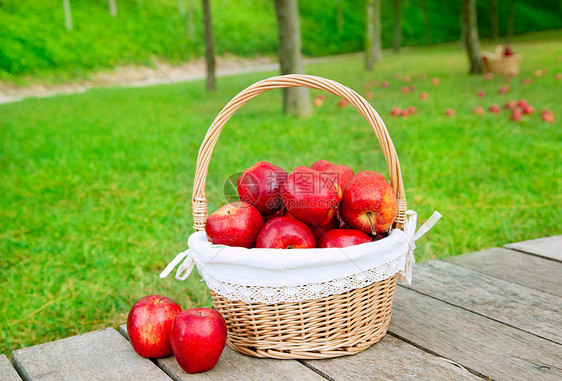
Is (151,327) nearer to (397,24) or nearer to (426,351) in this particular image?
(426,351)

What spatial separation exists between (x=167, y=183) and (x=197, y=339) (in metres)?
2.91

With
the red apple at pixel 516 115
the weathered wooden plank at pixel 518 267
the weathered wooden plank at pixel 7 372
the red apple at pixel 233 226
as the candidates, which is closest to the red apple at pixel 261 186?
the red apple at pixel 233 226

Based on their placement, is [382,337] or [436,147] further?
[436,147]

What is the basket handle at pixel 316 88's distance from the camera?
1.56 m

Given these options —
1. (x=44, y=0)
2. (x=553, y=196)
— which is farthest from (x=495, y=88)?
(x=44, y=0)

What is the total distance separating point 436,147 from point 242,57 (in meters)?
17.5

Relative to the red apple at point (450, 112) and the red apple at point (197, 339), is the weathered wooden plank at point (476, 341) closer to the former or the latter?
the red apple at point (197, 339)

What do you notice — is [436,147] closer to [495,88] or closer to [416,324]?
[416,324]

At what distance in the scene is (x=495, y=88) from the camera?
8.76 metres

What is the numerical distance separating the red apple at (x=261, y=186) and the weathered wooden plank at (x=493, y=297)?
71cm

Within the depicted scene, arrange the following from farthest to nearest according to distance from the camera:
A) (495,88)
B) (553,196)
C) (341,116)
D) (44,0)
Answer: (44,0) < (495,88) < (341,116) < (553,196)

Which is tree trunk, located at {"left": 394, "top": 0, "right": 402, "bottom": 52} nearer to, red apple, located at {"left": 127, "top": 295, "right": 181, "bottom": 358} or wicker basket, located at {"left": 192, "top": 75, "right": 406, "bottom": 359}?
wicker basket, located at {"left": 192, "top": 75, "right": 406, "bottom": 359}

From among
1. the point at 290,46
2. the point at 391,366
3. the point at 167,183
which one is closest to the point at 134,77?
the point at 290,46

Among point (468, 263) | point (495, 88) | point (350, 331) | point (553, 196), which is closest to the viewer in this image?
point (350, 331)
